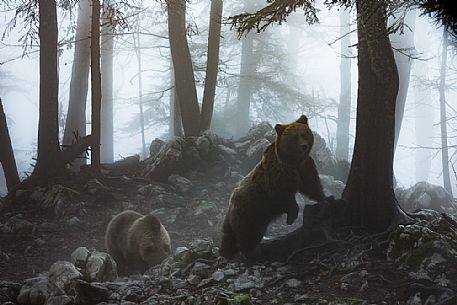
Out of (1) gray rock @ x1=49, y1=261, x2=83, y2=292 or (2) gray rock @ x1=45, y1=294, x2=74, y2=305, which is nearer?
(2) gray rock @ x1=45, y1=294, x2=74, y2=305

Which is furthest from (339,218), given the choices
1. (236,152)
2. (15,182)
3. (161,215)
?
(15,182)

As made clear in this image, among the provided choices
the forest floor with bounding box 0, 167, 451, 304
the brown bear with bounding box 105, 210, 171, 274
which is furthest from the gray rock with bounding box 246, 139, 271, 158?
the brown bear with bounding box 105, 210, 171, 274

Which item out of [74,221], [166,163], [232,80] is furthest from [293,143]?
[232,80]

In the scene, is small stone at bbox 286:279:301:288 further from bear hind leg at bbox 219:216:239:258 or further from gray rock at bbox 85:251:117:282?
gray rock at bbox 85:251:117:282

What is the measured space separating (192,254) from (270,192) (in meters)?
→ 1.14

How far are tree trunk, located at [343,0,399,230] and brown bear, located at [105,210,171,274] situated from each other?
2674 millimetres

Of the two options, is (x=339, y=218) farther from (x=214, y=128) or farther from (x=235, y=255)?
(x=214, y=128)

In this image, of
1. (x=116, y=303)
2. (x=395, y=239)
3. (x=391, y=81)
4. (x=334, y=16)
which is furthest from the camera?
(x=334, y=16)

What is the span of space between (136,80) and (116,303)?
1644 centimetres

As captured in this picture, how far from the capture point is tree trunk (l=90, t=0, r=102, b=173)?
8.61m

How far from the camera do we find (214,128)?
54.7ft

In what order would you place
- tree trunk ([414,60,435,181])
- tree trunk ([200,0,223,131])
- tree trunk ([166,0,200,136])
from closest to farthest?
tree trunk ([166,0,200,136]) → tree trunk ([200,0,223,131]) → tree trunk ([414,60,435,181])

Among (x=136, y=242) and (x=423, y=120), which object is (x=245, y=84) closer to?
(x=423, y=120)

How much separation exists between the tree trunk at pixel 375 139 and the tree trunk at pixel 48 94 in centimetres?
543
